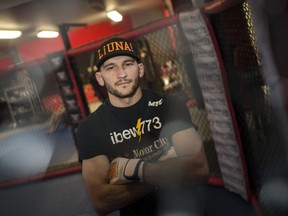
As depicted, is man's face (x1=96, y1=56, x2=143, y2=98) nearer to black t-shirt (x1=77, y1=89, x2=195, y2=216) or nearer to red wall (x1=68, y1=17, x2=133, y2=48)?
black t-shirt (x1=77, y1=89, x2=195, y2=216)

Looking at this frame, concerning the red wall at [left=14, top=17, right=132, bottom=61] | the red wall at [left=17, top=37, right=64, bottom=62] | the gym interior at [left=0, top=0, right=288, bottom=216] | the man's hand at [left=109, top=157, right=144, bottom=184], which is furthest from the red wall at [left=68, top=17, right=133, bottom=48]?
the man's hand at [left=109, top=157, right=144, bottom=184]

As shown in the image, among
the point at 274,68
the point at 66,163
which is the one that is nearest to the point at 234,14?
the point at 274,68

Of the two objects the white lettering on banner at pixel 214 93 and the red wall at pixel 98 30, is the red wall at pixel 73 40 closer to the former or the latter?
the red wall at pixel 98 30

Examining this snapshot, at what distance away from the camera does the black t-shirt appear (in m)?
1.69

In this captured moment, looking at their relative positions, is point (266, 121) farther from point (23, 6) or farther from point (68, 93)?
point (23, 6)

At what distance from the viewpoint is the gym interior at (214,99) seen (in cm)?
166

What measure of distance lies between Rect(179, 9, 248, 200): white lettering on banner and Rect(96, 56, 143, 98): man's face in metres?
1.31

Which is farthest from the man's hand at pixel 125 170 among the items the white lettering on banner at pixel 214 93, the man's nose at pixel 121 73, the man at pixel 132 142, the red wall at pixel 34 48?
the red wall at pixel 34 48

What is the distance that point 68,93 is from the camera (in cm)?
436

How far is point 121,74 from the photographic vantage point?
1571 mm

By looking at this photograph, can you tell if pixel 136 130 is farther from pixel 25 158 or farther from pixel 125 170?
pixel 25 158

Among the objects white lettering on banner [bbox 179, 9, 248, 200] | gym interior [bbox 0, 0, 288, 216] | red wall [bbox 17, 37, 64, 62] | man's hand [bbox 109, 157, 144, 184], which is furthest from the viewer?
red wall [bbox 17, 37, 64, 62]

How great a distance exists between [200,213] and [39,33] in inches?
500

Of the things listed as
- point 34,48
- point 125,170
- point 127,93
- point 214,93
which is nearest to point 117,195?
point 125,170
